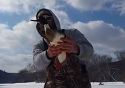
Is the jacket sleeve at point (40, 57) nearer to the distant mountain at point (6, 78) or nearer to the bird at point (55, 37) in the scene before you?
the bird at point (55, 37)

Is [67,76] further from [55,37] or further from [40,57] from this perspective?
[55,37]

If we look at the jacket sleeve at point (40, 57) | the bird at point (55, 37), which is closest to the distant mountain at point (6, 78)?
the jacket sleeve at point (40, 57)

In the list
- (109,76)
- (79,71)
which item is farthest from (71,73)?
(109,76)

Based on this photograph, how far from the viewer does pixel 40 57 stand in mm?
1781

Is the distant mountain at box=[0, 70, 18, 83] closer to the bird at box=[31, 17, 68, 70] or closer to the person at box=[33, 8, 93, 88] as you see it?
the person at box=[33, 8, 93, 88]

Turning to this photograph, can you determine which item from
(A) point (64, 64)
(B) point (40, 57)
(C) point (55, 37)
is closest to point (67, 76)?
(A) point (64, 64)

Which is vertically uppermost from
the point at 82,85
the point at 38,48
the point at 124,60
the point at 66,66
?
the point at 124,60

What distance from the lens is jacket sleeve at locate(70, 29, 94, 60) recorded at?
1.75m

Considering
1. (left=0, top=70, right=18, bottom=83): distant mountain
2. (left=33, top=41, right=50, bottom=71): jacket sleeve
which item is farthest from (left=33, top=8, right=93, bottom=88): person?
(left=0, top=70, right=18, bottom=83): distant mountain

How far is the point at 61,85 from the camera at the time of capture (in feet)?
6.01

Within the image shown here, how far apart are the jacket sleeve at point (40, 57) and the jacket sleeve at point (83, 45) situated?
0.21 m

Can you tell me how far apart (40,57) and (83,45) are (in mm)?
279

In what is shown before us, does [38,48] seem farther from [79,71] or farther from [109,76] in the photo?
[109,76]

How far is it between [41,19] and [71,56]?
294 mm
